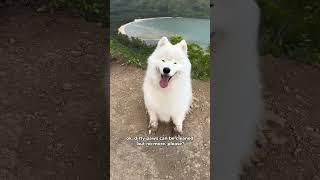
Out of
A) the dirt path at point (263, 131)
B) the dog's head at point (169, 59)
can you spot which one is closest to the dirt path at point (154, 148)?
the dirt path at point (263, 131)

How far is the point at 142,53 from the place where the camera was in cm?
405

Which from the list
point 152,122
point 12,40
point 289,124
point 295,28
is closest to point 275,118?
point 289,124

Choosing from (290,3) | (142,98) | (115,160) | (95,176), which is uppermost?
(290,3)

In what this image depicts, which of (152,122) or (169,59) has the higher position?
(169,59)

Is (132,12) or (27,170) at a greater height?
(132,12)

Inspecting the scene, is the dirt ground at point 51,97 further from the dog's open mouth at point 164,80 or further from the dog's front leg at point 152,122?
the dog's open mouth at point 164,80

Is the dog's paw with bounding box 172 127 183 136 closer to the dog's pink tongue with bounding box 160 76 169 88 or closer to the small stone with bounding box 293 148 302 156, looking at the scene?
the dog's pink tongue with bounding box 160 76 169 88

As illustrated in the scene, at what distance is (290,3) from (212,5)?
3.32ft

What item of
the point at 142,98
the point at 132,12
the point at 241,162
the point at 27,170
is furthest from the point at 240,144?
the point at 27,170

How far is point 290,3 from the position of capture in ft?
16.6

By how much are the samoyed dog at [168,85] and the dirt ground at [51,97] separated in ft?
2.47

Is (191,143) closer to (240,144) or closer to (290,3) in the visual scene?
(240,144)

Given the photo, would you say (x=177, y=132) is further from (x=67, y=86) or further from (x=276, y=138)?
(x=67, y=86)

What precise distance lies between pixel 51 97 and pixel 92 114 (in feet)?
1.22
